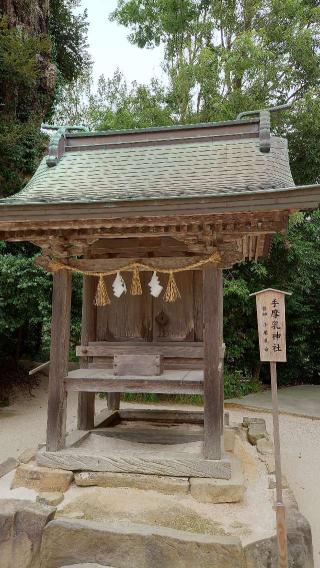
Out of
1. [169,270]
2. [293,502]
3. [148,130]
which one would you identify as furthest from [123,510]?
[148,130]

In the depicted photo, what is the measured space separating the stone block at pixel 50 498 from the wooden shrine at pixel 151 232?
22.6 inches

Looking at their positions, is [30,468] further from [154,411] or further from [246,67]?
[246,67]

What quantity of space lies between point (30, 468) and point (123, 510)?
Result: 4.68 feet

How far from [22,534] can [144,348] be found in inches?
105

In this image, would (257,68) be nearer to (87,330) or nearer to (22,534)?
(87,330)

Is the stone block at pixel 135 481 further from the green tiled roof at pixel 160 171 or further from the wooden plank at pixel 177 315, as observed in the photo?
the green tiled roof at pixel 160 171

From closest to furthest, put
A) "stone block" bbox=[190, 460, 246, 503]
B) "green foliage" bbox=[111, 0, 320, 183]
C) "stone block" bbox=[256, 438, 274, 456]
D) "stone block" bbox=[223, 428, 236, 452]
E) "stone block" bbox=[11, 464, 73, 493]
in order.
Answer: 1. "stone block" bbox=[190, 460, 246, 503]
2. "stone block" bbox=[11, 464, 73, 493]
3. "stone block" bbox=[223, 428, 236, 452]
4. "stone block" bbox=[256, 438, 274, 456]
5. "green foliage" bbox=[111, 0, 320, 183]

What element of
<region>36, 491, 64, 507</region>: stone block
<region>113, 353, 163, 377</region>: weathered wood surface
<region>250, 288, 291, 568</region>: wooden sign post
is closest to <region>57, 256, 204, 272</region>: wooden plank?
<region>113, 353, 163, 377</region>: weathered wood surface

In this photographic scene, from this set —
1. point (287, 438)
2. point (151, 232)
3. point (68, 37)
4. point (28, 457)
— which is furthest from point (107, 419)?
point (68, 37)

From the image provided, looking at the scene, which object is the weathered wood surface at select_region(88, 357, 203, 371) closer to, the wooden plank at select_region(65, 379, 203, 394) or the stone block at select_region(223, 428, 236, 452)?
the wooden plank at select_region(65, 379, 203, 394)

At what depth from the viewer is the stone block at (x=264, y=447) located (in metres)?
6.46

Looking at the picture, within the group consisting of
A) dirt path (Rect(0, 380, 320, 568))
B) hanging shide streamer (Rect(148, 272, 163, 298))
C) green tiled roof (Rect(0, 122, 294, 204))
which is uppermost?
green tiled roof (Rect(0, 122, 294, 204))

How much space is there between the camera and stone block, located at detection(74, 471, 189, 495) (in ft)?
15.8

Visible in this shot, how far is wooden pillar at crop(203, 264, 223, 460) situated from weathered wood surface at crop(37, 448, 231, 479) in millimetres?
168
